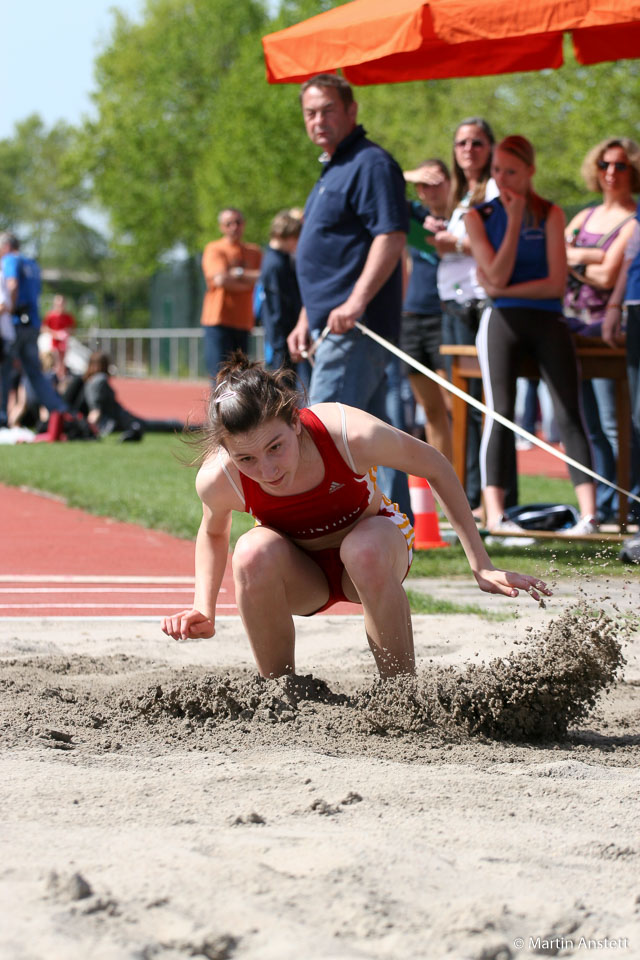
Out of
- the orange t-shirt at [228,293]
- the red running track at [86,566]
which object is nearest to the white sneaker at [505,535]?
the red running track at [86,566]

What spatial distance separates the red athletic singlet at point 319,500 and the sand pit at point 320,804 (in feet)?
1.65

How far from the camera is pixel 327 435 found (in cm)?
384

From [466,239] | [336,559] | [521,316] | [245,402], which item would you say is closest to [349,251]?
[521,316]

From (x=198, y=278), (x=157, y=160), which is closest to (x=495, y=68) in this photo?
(x=198, y=278)

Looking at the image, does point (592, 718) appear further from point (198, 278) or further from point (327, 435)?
point (198, 278)

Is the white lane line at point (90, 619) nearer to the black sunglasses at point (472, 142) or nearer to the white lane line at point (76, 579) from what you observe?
the white lane line at point (76, 579)

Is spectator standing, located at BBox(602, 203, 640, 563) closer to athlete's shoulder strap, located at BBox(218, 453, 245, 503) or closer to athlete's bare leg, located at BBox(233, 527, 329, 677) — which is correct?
athlete's bare leg, located at BBox(233, 527, 329, 677)

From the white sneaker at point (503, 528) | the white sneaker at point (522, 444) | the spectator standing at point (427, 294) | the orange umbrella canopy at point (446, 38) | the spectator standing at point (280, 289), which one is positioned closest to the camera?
the orange umbrella canopy at point (446, 38)

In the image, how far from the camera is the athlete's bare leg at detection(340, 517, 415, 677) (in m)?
3.80

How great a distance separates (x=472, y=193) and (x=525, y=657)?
4.40 m

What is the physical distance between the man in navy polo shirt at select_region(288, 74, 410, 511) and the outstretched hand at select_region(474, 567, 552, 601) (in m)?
2.75

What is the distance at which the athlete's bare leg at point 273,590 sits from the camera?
3.88 m

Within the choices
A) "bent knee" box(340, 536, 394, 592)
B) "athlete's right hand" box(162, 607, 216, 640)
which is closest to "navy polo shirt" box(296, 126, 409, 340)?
"bent knee" box(340, 536, 394, 592)

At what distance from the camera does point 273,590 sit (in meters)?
3.91
